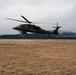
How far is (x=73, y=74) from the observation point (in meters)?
18.8

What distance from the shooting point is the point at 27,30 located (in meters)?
95.4

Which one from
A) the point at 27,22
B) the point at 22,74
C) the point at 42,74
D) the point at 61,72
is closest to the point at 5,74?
the point at 22,74

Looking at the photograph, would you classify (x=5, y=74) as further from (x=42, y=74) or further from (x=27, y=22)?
(x=27, y=22)

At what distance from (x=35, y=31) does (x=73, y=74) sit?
7861cm

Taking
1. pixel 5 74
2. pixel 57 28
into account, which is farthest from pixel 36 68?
pixel 57 28

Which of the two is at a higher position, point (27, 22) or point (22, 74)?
point (27, 22)

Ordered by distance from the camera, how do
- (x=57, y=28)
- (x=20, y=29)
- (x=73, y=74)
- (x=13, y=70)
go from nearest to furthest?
(x=73, y=74) < (x=13, y=70) < (x=20, y=29) < (x=57, y=28)

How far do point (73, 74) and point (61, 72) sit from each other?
1158 millimetres

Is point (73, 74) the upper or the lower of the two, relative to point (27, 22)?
lower

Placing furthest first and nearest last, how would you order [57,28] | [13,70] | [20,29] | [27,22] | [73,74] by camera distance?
1. [57,28]
2. [27,22]
3. [20,29]
4. [13,70]
5. [73,74]

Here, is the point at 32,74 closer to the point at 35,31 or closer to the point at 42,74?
the point at 42,74

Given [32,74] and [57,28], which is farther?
[57,28]

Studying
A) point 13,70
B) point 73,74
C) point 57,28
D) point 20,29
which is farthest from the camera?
point 57,28

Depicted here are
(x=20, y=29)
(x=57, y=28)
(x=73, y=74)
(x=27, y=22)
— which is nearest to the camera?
(x=73, y=74)
